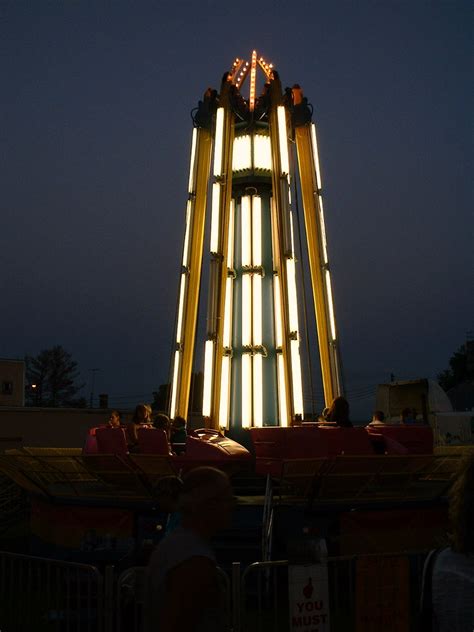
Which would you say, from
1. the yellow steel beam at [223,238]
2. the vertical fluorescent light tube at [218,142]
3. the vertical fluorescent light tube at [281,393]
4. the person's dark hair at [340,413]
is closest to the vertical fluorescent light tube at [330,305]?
the vertical fluorescent light tube at [281,393]

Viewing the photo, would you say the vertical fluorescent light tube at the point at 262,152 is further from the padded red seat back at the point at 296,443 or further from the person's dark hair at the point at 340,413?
the padded red seat back at the point at 296,443

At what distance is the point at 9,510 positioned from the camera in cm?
1666

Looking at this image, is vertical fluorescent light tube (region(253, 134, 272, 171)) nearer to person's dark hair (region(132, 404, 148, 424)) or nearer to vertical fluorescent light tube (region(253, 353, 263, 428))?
vertical fluorescent light tube (region(253, 353, 263, 428))

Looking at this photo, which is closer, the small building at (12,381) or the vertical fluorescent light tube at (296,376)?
the vertical fluorescent light tube at (296,376)

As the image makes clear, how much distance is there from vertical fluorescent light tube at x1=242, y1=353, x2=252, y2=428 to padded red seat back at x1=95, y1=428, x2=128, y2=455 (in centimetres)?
346

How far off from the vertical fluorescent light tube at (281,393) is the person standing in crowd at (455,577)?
1132cm

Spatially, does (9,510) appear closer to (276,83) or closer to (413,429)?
(413,429)

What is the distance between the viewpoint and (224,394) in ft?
51.6

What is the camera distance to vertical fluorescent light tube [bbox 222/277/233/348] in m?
16.0

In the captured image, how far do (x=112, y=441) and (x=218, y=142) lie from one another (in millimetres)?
7510

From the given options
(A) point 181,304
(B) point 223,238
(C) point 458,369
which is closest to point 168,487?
(B) point 223,238

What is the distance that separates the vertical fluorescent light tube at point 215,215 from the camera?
16.1 m

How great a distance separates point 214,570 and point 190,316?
1407cm

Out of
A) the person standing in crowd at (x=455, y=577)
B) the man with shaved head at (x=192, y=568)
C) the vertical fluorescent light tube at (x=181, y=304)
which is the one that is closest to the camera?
the man with shaved head at (x=192, y=568)
